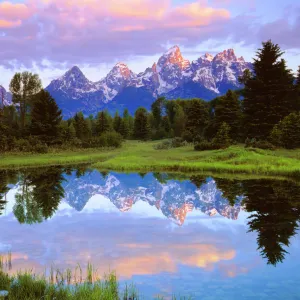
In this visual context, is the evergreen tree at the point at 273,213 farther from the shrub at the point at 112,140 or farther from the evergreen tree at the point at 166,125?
the evergreen tree at the point at 166,125

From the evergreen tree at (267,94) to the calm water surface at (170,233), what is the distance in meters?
23.6

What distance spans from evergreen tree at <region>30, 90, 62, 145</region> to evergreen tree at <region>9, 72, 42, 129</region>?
590 inches

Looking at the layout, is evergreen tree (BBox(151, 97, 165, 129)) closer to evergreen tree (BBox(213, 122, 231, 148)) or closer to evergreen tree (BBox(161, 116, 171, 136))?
evergreen tree (BBox(161, 116, 171, 136))

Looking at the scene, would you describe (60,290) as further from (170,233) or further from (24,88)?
(24,88)

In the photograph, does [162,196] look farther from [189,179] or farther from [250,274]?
[250,274]

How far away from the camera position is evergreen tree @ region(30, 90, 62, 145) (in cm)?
6400

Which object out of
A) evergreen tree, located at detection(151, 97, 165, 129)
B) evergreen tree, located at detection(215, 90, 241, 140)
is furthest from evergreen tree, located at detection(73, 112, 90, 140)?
evergreen tree, located at detection(215, 90, 241, 140)

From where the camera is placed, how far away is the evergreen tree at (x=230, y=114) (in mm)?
57344

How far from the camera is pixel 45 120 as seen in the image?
64.6m

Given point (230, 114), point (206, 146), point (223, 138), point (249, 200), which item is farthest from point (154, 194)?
point (230, 114)

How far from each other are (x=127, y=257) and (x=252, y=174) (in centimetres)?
2190

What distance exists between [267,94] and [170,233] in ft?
134

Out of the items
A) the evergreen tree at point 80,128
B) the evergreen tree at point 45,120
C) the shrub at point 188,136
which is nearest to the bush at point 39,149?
the evergreen tree at point 45,120

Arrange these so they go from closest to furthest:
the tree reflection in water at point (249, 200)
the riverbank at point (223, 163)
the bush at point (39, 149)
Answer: the tree reflection in water at point (249, 200) → the riverbank at point (223, 163) → the bush at point (39, 149)
